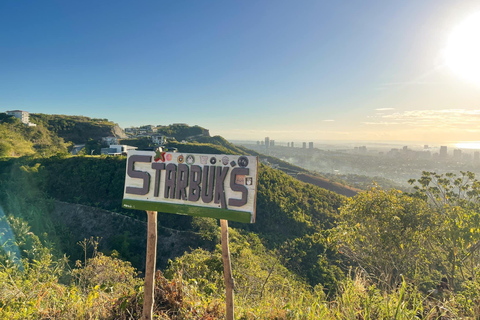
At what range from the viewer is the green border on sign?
2.16 meters

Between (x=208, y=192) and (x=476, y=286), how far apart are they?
337 centimetres

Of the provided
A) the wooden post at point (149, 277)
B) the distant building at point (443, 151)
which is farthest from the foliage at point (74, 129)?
the distant building at point (443, 151)

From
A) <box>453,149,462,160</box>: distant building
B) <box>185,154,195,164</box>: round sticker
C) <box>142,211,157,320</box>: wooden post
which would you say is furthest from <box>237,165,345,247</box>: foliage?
<box>453,149,462,160</box>: distant building

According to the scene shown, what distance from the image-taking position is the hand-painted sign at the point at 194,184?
7.25ft

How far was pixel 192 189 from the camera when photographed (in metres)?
2.35

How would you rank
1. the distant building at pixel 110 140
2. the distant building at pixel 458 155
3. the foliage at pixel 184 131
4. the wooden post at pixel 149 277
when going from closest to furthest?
the wooden post at pixel 149 277
the distant building at pixel 110 140
the distant building at pixel 458 155
the foliage at pixel 184 131

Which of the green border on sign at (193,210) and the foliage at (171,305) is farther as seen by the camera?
the foliage at (171,305)

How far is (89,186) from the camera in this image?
23.6m

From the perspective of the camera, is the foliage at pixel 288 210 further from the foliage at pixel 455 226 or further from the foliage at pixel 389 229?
the foliage at pixel 455 226

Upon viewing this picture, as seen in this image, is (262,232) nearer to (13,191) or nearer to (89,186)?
(89,186)

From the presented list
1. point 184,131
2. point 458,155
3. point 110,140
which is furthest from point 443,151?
point 110,140

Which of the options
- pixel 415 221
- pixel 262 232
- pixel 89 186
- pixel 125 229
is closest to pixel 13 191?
pixel 89 186

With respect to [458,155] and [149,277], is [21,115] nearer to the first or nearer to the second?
[149,277]

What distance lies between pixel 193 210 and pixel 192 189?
22cm
